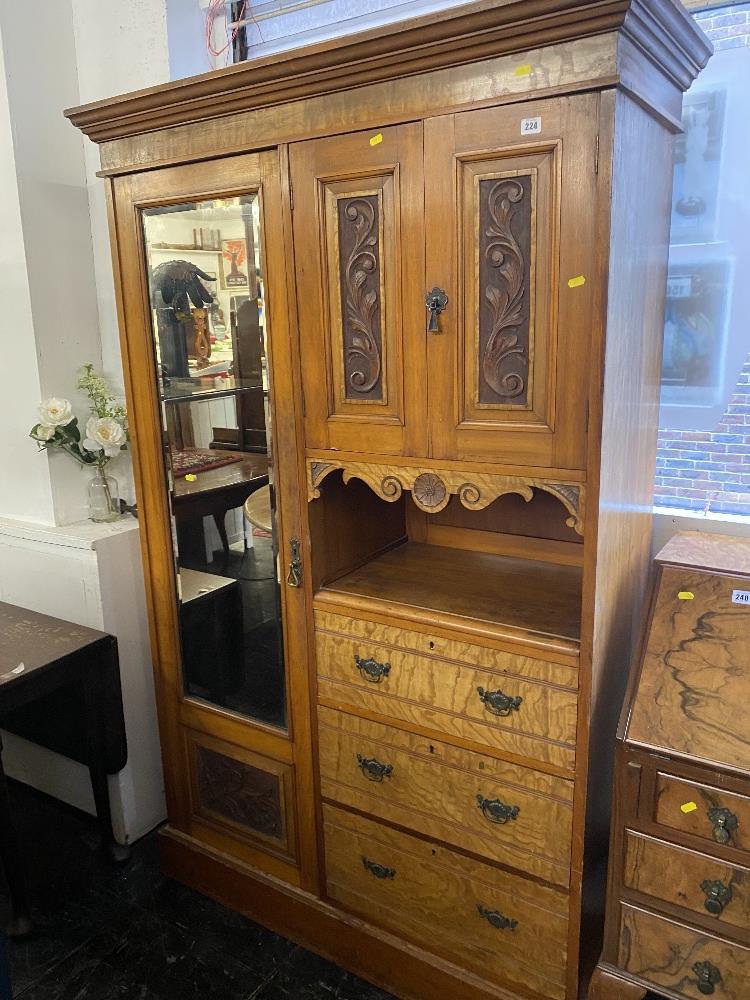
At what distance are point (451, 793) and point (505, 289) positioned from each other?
1074 mm

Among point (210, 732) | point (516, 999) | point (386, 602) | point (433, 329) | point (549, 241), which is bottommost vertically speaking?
point (516, 999)

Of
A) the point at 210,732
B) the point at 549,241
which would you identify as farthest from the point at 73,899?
the point at 549,241

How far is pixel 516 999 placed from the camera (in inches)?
67.0

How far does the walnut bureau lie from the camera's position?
1.39 m

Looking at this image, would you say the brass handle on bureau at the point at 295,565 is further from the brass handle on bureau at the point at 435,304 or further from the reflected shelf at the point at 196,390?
the brass handle on bureau at the point at 435,304

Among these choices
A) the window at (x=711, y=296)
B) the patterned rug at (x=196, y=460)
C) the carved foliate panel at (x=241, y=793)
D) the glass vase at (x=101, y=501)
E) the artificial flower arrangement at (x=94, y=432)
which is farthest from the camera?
the glass vase at (x=101, y=501)

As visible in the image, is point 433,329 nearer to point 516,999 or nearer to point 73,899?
point 516,999

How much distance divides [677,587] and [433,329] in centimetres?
73

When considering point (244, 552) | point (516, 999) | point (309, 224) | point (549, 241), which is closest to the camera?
point (549, 241)

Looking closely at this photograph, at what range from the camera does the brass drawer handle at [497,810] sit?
1.62 m

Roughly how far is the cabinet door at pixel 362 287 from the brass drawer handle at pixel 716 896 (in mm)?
971

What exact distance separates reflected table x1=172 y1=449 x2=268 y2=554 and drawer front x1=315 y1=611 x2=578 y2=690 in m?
0.35

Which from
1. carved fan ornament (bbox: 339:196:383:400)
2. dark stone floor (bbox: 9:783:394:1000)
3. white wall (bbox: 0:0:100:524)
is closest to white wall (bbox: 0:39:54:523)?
white wall (bbox: 0:0:100:524)

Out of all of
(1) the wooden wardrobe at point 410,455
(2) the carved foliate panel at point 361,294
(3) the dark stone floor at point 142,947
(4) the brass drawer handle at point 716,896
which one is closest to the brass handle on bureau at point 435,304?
(1) the wooden wardrobe at point 410,455
